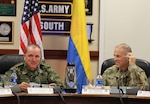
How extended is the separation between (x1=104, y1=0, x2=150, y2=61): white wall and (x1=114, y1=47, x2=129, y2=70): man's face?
149 cm

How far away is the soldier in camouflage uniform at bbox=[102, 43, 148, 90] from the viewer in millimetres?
3525

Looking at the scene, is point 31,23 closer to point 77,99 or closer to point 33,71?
point 33,71

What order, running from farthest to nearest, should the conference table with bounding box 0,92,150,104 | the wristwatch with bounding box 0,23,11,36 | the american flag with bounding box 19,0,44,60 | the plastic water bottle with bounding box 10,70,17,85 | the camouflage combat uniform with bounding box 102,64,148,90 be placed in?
1. the wristwatch with bounding box 0,23,11,36
2. the american flag with bounding box 19,0,44,60
3. the camouflage combat uniform with bounding box 102,64,148,90
4. the plastic water bottle with bounding box 10,70,17,85
5. the conference table with bounding box 0,92,150,104

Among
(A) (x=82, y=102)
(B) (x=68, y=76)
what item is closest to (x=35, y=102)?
(A) (x=82, y=102)

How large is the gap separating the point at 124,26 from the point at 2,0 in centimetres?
175

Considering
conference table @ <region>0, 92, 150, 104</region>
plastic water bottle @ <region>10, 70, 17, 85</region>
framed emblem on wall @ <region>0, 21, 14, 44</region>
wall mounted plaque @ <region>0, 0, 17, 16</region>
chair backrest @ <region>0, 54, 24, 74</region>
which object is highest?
wall mounted plaque @ <region>0, 0, 17, 16</region>

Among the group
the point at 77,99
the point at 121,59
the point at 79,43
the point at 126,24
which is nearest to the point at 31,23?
the point at 79,43

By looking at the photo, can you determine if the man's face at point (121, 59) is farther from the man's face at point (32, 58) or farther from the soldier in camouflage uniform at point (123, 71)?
the man's face at point (32, 58)

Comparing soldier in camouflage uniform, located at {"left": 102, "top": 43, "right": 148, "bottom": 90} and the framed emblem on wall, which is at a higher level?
the framed emblem on wall

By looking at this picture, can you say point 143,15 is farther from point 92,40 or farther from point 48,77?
point 48,77

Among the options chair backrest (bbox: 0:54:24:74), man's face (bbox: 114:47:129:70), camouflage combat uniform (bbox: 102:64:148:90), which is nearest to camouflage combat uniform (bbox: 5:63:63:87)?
chair backrest (bbox: 0:54:24:74)

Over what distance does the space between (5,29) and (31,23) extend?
541 millimetres

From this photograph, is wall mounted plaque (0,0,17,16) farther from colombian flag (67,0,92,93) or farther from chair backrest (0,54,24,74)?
chair backrest (0,54,24,74)

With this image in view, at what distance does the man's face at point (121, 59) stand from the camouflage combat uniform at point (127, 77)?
0.22 feet
